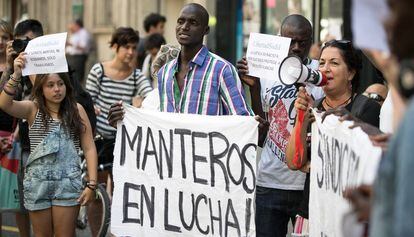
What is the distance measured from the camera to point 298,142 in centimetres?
610

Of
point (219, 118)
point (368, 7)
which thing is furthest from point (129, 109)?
point (368, 7)

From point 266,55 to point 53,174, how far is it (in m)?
1.72

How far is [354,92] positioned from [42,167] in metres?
2.24

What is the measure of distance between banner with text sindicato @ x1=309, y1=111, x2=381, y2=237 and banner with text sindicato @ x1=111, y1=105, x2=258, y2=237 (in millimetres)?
584

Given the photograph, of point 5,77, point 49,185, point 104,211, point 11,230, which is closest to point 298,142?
point 49,185

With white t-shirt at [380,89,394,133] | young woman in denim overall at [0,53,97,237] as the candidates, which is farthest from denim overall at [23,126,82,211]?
white t-shirt at [380,89,394,133]

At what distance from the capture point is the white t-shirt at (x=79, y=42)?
81.7ft

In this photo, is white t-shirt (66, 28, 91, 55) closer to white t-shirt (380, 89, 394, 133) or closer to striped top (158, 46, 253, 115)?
striped top (158, 46, 253, 115)

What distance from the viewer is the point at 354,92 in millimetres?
6188

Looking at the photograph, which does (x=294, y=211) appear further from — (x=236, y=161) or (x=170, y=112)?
(x=170, y=112)

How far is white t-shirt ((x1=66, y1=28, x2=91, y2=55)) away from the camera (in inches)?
980

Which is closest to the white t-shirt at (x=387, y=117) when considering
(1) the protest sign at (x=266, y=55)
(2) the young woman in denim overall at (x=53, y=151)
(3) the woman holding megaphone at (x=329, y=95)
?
(3) the woman holding megaphone at (x=329, y=95)

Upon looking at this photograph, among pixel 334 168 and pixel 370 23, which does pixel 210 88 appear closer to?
pixel 334 168

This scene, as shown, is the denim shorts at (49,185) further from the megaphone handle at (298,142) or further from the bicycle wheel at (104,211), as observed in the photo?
the bicycle wheel at (104,211)
